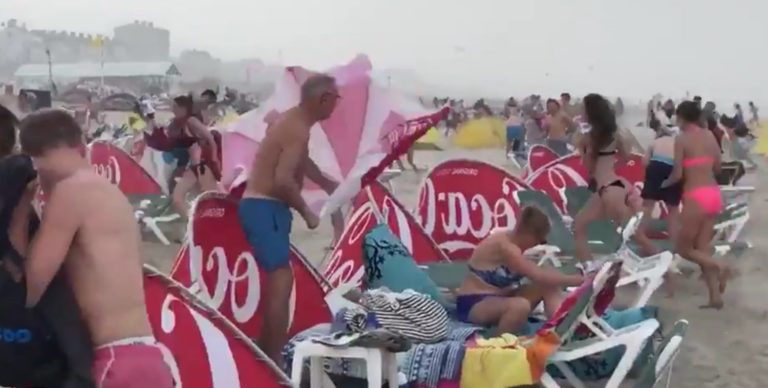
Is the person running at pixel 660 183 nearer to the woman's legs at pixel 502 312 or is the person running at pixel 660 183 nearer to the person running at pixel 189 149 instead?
the woman's legs at pixel 502 312

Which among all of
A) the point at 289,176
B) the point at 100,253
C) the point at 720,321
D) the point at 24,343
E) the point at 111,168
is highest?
the point at 100,253

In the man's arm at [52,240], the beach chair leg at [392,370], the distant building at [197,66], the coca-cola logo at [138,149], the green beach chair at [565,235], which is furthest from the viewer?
the distant building at [197,66]

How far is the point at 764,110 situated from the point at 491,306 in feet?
228

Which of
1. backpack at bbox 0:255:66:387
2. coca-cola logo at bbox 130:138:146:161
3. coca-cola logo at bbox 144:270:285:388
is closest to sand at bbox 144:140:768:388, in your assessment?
coca-cola logo at bbox 144:270:285:388

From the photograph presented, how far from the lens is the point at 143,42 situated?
72.6m

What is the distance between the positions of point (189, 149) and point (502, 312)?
5695mm

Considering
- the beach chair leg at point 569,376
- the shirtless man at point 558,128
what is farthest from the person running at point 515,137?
the beach chair leg at point 569,376

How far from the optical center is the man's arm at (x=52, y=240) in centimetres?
284

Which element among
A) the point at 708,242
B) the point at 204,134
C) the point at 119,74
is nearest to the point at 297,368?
the point at 708,242

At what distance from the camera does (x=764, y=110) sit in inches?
2756

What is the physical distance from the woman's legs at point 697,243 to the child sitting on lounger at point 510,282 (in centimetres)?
243

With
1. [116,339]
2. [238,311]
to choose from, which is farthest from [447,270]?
[116,339]

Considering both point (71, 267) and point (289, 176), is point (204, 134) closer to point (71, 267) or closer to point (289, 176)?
point (289, 176)

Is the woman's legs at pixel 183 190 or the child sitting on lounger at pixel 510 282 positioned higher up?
the child sitting on lounger at pixel 510 282
